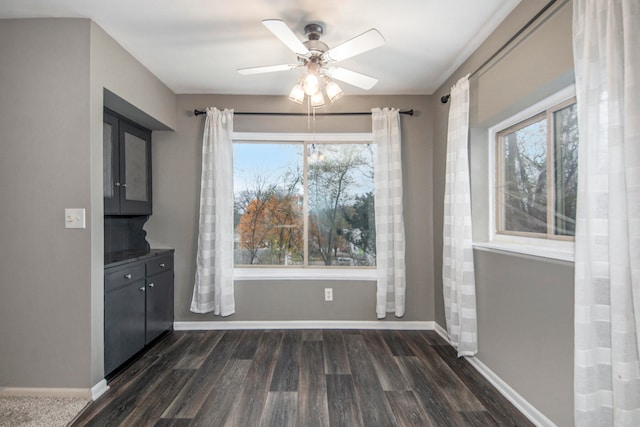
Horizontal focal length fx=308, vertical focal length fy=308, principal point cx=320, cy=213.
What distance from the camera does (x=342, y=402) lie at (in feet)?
6.62

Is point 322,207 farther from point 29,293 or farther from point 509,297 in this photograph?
point 29,293

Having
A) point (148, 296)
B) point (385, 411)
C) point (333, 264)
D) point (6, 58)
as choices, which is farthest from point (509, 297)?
point (6, 58)

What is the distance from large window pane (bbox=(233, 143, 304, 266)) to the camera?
134 inches

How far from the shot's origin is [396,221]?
314 centimetres

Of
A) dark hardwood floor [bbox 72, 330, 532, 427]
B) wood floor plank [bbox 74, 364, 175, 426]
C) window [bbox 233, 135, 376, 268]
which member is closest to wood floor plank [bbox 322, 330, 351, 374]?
dark hardwood floor [bbox 72, 330, 532, 427]

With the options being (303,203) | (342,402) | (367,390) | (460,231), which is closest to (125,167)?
(303,203)

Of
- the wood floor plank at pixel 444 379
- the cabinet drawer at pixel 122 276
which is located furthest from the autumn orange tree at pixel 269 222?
the wood floor plank at pixel 444 379

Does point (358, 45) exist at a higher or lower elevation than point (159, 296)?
higher

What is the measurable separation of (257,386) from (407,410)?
3.39 feet

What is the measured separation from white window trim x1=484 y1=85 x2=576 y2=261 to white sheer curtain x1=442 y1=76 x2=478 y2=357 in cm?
16

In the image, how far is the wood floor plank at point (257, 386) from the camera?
187cm

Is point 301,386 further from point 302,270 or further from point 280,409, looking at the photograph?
point 302,270

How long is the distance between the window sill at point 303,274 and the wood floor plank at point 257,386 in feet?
2.02

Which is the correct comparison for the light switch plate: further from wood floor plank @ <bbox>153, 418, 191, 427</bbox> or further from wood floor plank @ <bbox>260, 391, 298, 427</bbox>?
wood floor plank @ <bbox>260, 391, 298, 427</bbox>
